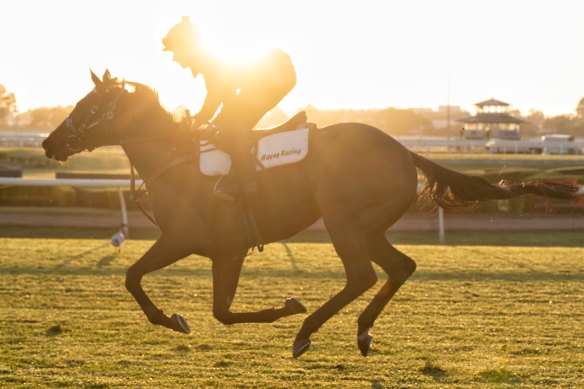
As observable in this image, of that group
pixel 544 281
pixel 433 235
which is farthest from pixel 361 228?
pixel 433 235

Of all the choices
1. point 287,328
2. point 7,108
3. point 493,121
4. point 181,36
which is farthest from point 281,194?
point 7,108

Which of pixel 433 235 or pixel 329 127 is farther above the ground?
pixel 329 127

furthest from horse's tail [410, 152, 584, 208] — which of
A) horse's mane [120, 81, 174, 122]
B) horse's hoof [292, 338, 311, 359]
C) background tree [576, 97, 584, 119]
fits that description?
background tree [576, 97, 584, 119]

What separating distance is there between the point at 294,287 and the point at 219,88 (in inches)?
161

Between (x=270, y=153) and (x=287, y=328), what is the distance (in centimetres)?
224

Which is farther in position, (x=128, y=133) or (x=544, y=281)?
(x=544, y=281)

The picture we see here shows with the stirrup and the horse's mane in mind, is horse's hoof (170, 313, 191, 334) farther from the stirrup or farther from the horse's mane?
the horse's mane

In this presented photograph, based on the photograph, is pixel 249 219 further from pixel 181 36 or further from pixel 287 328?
pixel 287 328

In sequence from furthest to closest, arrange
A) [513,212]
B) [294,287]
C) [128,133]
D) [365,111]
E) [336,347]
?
[365,111] → [513,212] → [294,287] → [336,347] → [128,133]

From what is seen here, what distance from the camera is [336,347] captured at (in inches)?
267

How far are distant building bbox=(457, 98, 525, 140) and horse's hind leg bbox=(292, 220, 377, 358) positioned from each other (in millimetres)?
43157

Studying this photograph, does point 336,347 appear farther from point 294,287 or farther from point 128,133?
point 294,287

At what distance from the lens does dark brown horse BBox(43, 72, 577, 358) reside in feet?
18.4

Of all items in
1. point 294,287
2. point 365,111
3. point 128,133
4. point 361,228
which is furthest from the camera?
point 365,111
